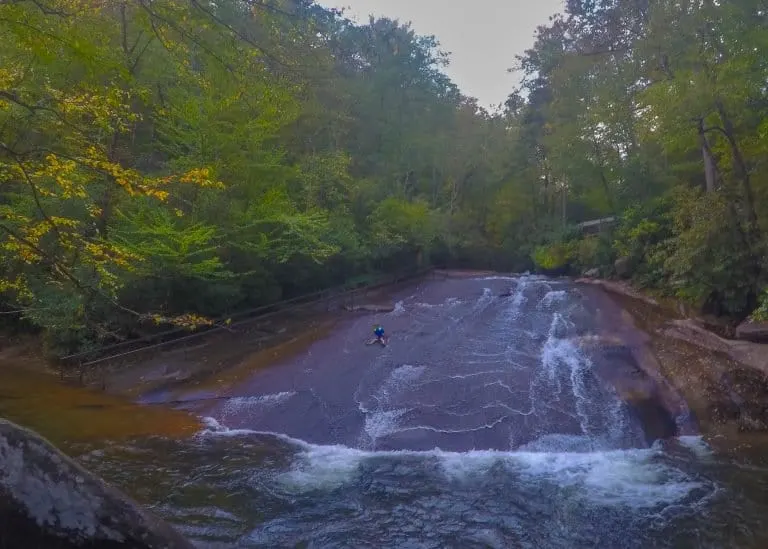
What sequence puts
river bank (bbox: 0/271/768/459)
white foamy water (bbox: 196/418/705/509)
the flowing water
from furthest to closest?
river bank (bbox: 0/271/768/459)
white foamy water (bbox: 196/418/705/509)
the flowing water

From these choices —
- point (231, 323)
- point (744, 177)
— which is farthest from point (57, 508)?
point (744, 177)

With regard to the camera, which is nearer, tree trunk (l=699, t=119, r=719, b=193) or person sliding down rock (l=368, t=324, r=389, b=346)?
person sliding down rock (l=368, t=324, r=389, b=346)

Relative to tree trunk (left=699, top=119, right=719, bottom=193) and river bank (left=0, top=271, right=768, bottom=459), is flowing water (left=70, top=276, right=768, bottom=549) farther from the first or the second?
tree trunk (left=699, top=119, right=719, bottom=193)

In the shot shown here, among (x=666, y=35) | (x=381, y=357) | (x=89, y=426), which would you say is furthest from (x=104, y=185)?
(x=666, y=35)

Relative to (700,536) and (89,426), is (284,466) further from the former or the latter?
(700,536)

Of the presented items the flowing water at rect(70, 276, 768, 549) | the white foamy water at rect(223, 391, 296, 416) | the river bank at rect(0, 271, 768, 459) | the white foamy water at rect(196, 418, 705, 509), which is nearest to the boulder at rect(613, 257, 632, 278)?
the river bank at rect(0, 271, 768, 459)

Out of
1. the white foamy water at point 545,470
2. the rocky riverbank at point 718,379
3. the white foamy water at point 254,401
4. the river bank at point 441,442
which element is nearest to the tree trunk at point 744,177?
the rocky riverbank at point 718,379

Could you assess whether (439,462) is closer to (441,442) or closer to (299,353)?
(441,442)
